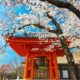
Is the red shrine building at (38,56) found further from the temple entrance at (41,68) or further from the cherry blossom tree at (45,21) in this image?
the cherry blossom tree at (45,21)

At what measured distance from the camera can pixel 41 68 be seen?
1494 cm

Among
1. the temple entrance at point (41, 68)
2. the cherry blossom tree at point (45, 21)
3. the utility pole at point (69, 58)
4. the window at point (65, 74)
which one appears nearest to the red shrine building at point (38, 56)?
the temple entrance at point (41, 68)

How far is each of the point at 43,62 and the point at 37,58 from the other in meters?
0.51

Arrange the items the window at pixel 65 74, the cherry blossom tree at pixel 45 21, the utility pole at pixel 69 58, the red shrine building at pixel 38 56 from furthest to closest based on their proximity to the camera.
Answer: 1. the window at pixel 65 74
2. the red shrine building at pixel 38 56
3. the cherry blossom tree at pixel 45 21
4. the utility pole at pixel 69 58

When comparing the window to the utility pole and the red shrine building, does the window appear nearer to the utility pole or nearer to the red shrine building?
the red shrine building

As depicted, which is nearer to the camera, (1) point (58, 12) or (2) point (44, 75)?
(1) point (58, 12)

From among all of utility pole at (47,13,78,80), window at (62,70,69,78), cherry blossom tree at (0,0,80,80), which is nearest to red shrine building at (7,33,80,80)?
cherry blossom tree at (0,0,80,80)

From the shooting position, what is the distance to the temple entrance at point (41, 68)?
47.1 ft

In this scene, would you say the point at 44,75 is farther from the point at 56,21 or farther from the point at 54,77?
the point at 56,21

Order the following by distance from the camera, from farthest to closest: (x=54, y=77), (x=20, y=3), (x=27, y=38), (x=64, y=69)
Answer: (x=64, y=69) → (x=54, y=77) → (x=27, y=38) → (x=20, y=3)

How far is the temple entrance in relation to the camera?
47.1ft

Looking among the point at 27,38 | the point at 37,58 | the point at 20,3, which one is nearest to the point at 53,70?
the point at 37,58

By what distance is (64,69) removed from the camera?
18953 mm

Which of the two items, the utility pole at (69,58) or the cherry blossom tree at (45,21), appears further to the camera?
the cherry blossom tree at (45,21)
